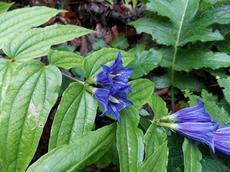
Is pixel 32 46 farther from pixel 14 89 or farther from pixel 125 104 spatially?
pixel 125 104

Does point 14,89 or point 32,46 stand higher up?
point 32,46

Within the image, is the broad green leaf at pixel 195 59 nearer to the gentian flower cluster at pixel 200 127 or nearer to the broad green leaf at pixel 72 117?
the gentian flower cluster at pixel 200 127

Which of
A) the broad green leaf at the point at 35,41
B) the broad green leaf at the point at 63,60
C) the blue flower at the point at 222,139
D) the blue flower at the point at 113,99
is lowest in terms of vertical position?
the blue flower at the point at 222,139

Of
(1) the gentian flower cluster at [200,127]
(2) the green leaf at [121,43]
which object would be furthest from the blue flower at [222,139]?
(2) the green leaf at [121,43]

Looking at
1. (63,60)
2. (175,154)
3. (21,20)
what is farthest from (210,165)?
(21,20)

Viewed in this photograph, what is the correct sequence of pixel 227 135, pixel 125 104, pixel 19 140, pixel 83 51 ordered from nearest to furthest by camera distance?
pixel 19 140, pixel 125 104, pixel 227 135, pixel 83 51

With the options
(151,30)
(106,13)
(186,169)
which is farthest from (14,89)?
(106,13)

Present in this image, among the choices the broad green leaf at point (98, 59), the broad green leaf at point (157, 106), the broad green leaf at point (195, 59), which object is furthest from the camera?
the broad green leaf at point (195, 59)

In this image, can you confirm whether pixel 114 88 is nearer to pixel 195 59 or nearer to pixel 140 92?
pixel 140 92
